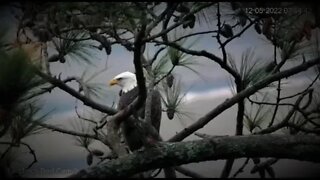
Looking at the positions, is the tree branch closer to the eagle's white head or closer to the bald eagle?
the bald eagle

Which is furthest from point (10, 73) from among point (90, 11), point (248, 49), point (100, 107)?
point (248, 49)

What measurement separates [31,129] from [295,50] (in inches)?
34.4

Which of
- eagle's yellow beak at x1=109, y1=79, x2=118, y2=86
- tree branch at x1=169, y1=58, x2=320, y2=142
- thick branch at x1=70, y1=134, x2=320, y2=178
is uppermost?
eagle's yellow beak at x1=109, y1=79, x2=118, y2=86

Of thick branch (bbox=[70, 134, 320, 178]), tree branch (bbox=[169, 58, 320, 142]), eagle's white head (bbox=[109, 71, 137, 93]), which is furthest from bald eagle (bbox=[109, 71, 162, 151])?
thick branch (bbox=[70, 134, 320, 178])

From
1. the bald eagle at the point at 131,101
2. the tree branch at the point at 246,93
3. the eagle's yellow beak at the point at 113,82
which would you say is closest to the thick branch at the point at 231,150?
the tree branch at the point at 246,93

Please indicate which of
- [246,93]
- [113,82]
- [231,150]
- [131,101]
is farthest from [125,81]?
[231,150]

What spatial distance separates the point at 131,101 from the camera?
1540 mm

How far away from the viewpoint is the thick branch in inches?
38.4

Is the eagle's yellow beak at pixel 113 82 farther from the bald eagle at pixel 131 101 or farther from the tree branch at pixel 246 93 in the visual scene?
the tree branch at pixel 246 93

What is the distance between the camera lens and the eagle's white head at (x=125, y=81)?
1653 millimetres

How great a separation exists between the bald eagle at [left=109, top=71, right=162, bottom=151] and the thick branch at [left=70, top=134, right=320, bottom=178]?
326 mm

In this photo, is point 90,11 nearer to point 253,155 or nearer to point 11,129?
point 11,129

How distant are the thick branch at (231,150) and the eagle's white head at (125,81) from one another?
704mm

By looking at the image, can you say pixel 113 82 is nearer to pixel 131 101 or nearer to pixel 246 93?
pixel 131 101
